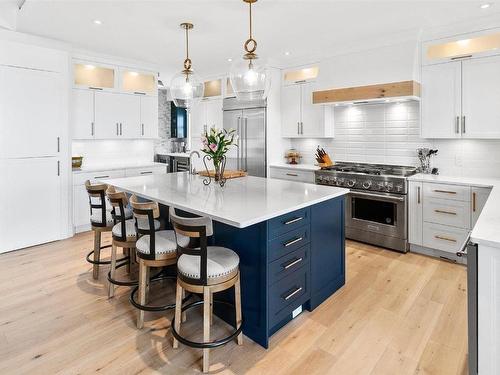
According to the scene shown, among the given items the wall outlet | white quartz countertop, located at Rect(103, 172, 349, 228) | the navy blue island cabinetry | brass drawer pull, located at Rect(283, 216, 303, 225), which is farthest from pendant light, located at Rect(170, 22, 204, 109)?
the wall outlet

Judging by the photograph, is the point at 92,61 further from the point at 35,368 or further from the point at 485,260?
the point at 485,260

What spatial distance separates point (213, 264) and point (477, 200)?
3038 millimetres

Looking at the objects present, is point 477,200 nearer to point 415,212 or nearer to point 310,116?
point 415,212

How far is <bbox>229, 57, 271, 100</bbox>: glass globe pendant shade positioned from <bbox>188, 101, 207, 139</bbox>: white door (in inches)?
150

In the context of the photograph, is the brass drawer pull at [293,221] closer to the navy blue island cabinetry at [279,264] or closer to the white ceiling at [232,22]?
the navy blue island cabinetry at [279,264]

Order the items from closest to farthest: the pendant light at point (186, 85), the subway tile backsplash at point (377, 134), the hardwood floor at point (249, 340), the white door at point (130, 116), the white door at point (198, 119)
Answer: the hardwood floor at point (249, 340)
the pendant light at point (186, 85)
the subway tile backsplash at point (377, 134)
the white door at point (130, 116)
the white door at point (198, 119)

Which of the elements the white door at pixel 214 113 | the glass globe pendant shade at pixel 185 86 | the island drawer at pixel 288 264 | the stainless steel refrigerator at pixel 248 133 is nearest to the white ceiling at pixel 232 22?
the glass globe pendant shade at pixel 185 86

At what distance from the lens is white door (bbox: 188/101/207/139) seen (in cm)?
664

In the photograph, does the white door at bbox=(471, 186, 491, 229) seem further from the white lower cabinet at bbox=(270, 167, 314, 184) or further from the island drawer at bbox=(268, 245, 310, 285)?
the island drawer at bbox=(268, 245, 310, 285)

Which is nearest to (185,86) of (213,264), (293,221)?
(293,221)

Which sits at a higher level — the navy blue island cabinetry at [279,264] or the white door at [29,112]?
the white door at [29,112]

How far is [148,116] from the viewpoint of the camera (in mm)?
5824

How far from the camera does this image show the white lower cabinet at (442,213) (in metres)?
3.56

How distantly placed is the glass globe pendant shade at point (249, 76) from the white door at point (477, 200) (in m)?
2.52
